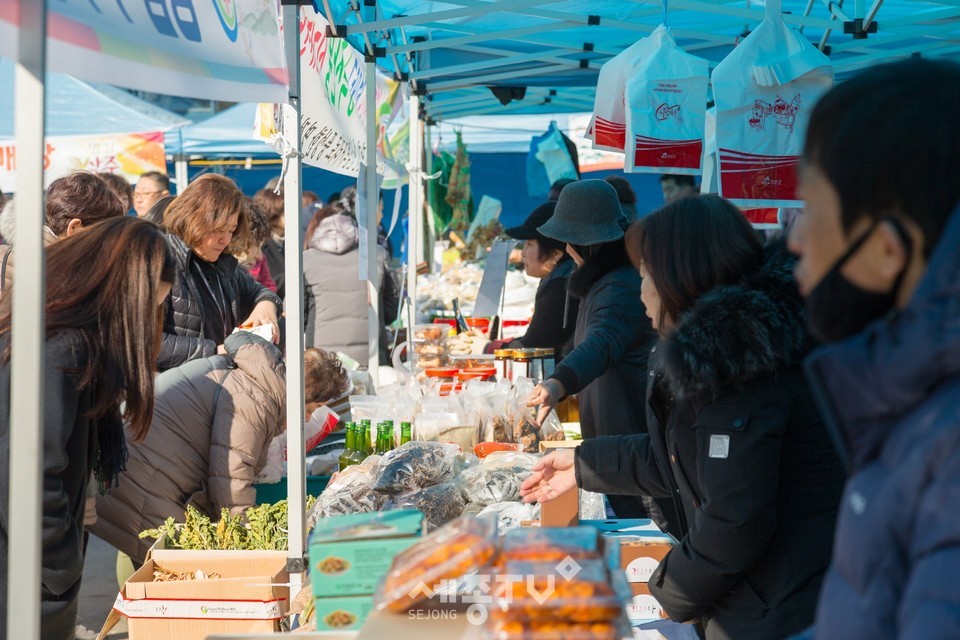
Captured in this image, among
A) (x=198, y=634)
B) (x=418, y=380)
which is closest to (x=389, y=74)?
(x=418, y=380)

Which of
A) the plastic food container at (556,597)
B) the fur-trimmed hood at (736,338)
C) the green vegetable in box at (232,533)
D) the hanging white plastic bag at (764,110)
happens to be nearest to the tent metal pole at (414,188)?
the hanging white plastic bag at (764,110)

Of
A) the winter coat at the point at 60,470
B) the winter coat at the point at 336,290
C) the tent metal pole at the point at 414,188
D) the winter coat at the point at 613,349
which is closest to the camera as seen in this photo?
the winter coat at the point at 60,470

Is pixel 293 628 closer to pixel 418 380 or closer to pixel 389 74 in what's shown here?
pixel 418 380

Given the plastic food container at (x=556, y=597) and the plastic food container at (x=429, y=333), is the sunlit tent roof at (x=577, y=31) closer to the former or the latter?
the plastic food container at (x=429, y=333)

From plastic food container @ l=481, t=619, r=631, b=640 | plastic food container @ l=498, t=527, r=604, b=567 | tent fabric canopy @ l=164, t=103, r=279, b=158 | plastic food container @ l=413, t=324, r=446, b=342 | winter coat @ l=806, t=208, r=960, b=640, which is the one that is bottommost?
plastic food container @ l=481, t=619, r=631, b=640

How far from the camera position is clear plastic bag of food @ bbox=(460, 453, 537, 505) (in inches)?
124

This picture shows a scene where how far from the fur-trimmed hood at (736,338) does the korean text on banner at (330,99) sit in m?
1.88

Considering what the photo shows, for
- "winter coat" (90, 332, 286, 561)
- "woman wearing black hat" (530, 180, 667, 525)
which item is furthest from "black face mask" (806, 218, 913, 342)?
"winter coat" (90, 332, 286, 561)

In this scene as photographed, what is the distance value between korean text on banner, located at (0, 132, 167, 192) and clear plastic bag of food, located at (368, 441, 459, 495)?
7.94m

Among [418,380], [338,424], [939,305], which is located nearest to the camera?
[939,305]

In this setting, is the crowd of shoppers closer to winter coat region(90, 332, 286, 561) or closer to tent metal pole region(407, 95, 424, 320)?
winter coat region(90, 332, 286, 561)

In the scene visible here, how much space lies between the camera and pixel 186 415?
12.1 feet

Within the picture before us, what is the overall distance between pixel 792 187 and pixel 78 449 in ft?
9.86

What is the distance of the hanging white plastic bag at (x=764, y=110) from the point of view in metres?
4.14
